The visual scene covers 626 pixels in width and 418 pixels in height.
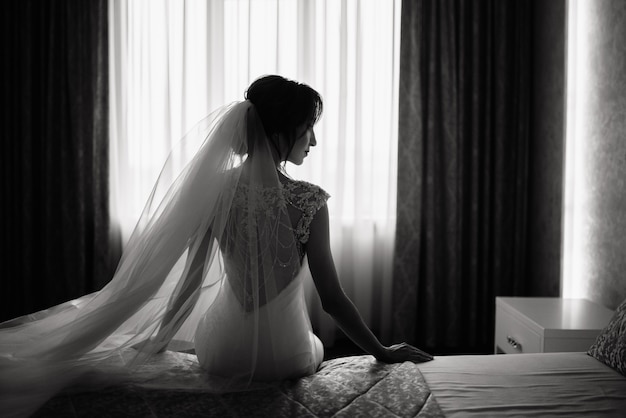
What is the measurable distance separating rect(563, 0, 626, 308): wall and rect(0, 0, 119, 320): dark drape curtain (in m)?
3.06

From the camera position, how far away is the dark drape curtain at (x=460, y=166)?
3.81m

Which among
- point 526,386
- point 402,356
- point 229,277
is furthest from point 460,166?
point 229,277

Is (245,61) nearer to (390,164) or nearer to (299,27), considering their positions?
(299,27)

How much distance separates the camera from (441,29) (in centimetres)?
378

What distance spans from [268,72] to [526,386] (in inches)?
114

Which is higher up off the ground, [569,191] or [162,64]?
[162,64]

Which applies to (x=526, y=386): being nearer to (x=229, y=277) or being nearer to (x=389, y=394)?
(x=389, y=394)

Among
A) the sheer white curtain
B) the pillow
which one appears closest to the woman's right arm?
the pillow

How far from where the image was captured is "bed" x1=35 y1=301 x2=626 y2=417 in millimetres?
1347

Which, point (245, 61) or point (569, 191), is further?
point (245, 61)

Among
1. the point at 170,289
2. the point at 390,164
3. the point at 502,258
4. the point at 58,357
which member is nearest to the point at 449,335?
the point at 502,258

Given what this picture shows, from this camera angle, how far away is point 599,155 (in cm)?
288

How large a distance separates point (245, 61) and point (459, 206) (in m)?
1.83

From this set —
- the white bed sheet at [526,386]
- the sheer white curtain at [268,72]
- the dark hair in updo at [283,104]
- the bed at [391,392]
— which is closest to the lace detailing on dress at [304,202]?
the dark hair in updo at [283,104]
